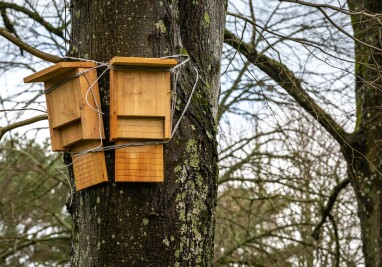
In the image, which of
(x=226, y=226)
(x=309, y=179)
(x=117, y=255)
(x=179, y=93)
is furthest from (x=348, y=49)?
(x=117, y=255)

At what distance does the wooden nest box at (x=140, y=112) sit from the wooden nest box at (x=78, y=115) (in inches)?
2.8

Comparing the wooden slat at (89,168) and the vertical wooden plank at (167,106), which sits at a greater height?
the vertical wooden plank at (167,106)

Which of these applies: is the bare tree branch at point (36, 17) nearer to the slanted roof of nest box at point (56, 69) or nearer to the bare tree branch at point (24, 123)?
the bare tree branch at point (24, 123)

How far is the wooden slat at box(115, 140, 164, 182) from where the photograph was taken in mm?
2598

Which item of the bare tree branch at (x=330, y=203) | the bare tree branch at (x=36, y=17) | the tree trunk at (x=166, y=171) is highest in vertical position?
the bare tree branch at (x=36, y=17)

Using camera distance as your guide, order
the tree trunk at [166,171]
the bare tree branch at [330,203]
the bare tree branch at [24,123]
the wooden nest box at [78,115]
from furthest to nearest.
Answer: the bare tree branch at [330,203], the bare tree branch at [24,123], the wooden nest box at [78,115], the tree trunk at [166,171]

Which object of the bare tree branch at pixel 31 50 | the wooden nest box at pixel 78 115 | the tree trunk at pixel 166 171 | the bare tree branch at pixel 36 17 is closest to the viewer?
the tree trunk at pixel 166 171

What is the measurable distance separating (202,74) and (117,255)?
0.82 m

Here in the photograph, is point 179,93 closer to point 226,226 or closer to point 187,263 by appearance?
point 187,263

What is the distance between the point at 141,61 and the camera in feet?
8.59

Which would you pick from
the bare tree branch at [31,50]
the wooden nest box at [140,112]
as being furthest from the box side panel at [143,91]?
the bare tree branch at [31,50]

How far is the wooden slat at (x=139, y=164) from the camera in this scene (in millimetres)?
2598

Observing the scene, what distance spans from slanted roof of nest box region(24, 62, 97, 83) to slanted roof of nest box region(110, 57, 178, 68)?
5.0 inches

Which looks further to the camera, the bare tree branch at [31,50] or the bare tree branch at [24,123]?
the bare tree branch at [24,123]
